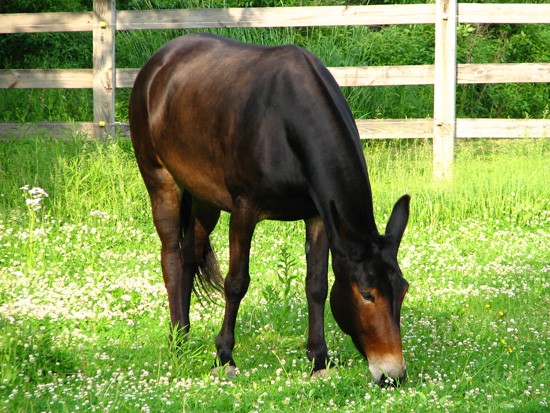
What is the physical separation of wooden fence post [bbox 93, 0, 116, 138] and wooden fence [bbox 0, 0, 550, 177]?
1 cm

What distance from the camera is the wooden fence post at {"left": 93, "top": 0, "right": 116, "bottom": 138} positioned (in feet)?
37.0

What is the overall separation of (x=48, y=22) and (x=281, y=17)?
2769 mm

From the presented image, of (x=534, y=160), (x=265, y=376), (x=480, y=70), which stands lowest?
(x=265, y=376)

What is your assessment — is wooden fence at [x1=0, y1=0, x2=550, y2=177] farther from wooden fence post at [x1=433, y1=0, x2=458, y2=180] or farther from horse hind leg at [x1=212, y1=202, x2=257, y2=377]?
horse hind leg at [x1=212, y1=202, x2=257, y2=377]

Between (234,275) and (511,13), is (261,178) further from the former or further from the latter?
(511,13)

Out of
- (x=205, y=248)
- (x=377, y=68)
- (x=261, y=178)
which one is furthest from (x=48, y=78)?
(x=261, y=178)

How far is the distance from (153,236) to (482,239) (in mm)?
3006

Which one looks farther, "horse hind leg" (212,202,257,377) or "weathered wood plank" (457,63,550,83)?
"weathered wood plank" (457,63,550,83)

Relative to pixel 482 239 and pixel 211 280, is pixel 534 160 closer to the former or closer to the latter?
pixel 482 239

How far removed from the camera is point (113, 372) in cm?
522

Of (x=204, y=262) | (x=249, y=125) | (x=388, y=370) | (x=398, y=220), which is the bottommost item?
(x=388, y=370)

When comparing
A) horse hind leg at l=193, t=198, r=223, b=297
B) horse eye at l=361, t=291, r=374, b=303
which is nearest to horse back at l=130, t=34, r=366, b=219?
horse hind leg at l=193, t=198, r=223, b=297

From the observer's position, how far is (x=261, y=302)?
6.94 meters

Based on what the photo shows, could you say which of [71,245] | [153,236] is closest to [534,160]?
[153,236]
